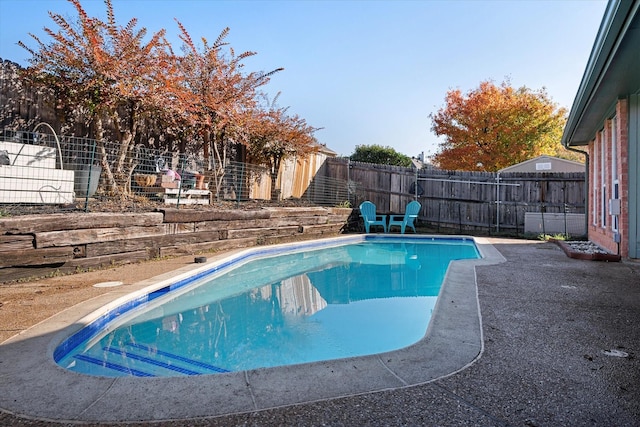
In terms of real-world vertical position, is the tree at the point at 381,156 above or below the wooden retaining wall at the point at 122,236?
above

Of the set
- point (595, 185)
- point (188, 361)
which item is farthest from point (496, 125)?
point (188, 361)

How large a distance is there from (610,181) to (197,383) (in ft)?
23.4

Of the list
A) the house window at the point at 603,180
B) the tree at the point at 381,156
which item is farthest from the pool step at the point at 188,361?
the tree at the point at 381,156

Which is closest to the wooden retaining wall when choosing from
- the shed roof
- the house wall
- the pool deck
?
the pool deck

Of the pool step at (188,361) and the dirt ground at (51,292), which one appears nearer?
the pool step at (188,361)

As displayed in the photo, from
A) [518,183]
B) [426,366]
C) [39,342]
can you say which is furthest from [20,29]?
[518,183]

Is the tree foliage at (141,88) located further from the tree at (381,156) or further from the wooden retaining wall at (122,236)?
the tree at (381,156)

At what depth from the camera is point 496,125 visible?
559 inches

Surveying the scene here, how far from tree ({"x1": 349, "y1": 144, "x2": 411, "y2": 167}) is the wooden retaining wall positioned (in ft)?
33.8

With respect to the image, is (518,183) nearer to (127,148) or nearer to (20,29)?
(127,148)

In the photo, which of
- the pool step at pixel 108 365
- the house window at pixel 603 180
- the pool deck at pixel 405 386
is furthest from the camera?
the house window at pixel 603 180

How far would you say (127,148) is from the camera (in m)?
6.34

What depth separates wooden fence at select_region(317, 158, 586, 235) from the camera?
10016 mm

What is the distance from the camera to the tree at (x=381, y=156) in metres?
17.9
